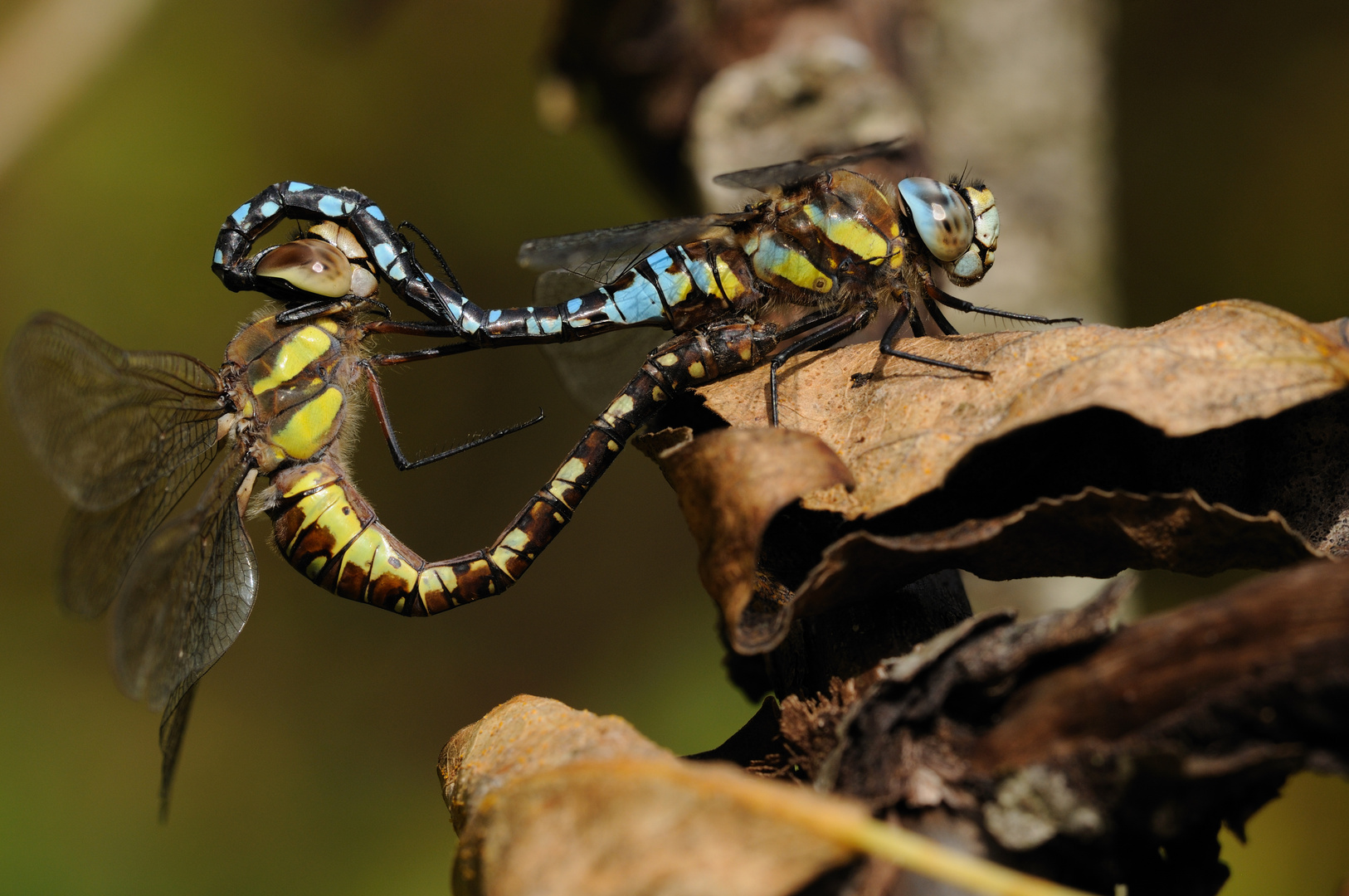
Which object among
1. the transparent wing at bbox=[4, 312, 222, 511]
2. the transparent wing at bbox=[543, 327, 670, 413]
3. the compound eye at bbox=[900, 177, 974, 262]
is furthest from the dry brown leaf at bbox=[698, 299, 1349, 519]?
the transparent wing at bbox=[4, 312, 222, 511]

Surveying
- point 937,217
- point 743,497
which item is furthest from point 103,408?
point 937,217

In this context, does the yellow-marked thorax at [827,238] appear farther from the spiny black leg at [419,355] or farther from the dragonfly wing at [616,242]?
the spiny black leg at [419,355]

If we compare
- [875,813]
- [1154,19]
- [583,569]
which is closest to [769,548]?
[875,813]

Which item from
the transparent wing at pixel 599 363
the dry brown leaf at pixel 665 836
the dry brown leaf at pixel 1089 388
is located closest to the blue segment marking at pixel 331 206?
the transparent wing at pixel 599 363

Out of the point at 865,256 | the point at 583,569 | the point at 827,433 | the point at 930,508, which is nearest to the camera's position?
the point at 930,508

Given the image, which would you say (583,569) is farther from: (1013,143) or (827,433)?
(827,433)

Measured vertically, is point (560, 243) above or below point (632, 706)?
above

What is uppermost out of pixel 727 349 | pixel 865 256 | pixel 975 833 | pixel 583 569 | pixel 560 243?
pixel 560 243

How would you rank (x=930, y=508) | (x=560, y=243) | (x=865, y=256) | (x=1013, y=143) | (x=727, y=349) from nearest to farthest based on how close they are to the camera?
(x=930, y=508), (x=727, y=349), (x=865, y=256), (x=560, y=243), (x=1013, y=143)
